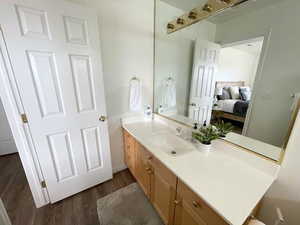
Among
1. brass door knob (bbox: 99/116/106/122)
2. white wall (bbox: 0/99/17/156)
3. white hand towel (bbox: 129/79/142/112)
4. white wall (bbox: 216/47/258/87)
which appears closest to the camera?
white wall (bbox: 216/47/258/87)

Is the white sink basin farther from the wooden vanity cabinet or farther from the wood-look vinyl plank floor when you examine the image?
the wood-look vinyl plank floor

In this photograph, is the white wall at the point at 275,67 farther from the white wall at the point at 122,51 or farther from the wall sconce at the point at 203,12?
the white wall at the point at 122,51

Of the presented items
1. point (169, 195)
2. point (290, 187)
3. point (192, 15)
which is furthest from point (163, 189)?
point (192, 15)

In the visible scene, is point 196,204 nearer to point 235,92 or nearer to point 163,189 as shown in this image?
point 163,189

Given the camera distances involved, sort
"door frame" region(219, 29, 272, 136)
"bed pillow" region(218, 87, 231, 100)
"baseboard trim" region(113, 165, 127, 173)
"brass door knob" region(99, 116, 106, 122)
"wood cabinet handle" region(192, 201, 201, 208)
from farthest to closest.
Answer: "baseboard trim" region(113, 165, 127, 173)
"brass door knob" region(99, 116, 106, 122)
"bed pillow" region(218, 87, 231, 100)
"door frame" region(219, 29, 272, 136)
"wood cabinet handle" region(192, 201, 201, 208)

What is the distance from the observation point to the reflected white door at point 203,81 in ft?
4.51

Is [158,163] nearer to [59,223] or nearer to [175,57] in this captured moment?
[59,223]

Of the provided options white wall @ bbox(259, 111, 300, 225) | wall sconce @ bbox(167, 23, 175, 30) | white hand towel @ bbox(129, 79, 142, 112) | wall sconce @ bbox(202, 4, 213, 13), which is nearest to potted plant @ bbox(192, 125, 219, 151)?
white wall @ bbox(259, 111, 300, 225)

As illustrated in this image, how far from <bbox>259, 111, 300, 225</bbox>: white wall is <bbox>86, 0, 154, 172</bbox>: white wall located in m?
1.63

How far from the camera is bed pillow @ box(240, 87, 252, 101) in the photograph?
3.55 ft

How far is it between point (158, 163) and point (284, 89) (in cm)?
112

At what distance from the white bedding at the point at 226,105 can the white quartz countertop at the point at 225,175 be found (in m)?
0.35

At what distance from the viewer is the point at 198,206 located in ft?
2.62

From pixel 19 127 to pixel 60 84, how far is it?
55 cm
